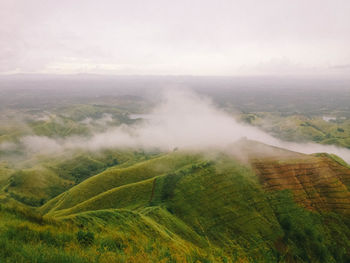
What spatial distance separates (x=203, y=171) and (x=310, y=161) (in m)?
49.9

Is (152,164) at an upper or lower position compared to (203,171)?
lower

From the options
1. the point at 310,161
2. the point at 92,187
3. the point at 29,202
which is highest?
the point at 310,161

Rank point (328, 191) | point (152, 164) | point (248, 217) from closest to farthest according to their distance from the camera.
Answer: point (248, 217) < point (328, 191) < point (152, 164)

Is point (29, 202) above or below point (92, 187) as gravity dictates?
below

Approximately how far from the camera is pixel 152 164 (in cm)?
11969

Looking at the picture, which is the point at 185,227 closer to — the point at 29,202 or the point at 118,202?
the point at 118,202

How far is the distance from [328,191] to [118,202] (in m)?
83.4

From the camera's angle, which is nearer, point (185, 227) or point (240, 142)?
point (185, 227)

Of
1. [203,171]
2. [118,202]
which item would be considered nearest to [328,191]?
[203,171]

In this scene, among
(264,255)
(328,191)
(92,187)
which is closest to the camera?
(264,255)

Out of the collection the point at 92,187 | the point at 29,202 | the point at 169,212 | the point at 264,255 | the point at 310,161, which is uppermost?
the point at 310,161

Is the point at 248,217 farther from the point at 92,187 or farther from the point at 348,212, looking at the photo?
Answer: the point at 92,187

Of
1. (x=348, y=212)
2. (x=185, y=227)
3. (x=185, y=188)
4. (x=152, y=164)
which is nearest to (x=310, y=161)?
(x=348, y=212)

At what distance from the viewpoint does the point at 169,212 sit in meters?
65.5
